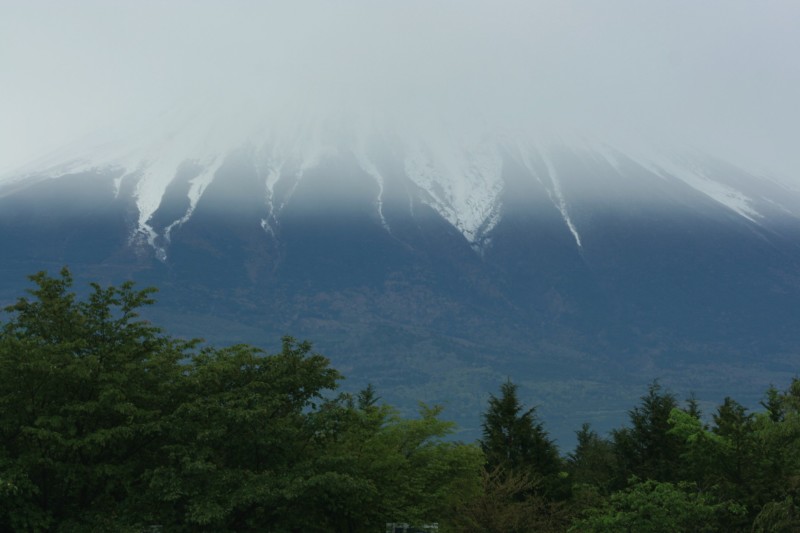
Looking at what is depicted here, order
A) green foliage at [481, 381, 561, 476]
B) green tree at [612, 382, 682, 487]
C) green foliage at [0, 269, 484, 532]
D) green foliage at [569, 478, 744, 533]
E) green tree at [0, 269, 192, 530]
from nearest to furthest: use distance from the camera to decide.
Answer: green tree at [0, 269, 192, 530] < green foliage at [0, 269, 484, 532] < green foliage at [569, 478, 744, 533] < green tree at [612, 382, 682, 487] < green foliage at [481, 381, 561, 476]

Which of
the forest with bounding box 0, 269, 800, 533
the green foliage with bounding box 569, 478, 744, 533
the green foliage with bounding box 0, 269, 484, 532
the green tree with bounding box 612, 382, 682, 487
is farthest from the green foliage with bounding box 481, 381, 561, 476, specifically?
the green foliage with bounding box 569, 478, 744, 533

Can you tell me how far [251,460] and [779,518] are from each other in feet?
41.5

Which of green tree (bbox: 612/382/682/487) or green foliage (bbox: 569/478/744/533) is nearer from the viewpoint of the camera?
green foliage (bbox: 569/478/744/533)

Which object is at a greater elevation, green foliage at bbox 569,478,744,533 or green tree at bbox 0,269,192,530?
green tree at bbox 0,269,192,530

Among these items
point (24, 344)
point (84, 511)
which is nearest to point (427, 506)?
point (84, 511)

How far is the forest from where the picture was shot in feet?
70.8

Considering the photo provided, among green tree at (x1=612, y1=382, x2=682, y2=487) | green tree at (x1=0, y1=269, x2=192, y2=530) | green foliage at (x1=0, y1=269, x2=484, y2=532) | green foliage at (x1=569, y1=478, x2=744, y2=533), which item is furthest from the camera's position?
green tree at (x1=612, y1=382, x2=682, y2=487)

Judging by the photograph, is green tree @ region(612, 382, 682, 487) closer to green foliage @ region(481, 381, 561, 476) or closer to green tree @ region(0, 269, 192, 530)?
green foliage @ region(481, 381, 561, 476)

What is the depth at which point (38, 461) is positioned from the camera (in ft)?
69.0

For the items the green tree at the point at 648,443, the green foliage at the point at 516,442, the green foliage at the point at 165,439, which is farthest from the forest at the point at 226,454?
the green foliage at the point at 516,442

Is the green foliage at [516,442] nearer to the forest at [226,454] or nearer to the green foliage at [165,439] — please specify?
the forest at [226,454]

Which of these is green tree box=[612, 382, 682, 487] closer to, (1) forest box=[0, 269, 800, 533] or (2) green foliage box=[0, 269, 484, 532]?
(1) forest box=[0, 269, 800, 533]

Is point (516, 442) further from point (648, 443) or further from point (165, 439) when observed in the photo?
point (165, 439)

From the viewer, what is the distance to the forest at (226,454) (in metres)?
21.6
